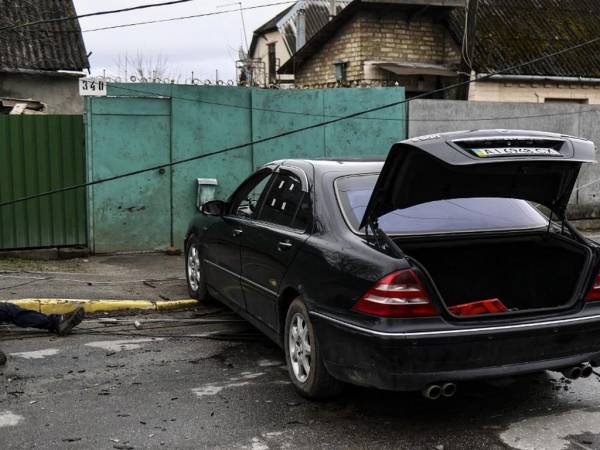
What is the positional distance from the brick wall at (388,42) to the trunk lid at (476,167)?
1392 centimetres

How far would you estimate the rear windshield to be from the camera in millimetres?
4945

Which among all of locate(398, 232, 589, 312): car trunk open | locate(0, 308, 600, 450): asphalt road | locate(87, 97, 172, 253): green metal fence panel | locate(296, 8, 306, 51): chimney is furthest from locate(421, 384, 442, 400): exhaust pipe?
locate(296, 8, 306, 51): chimney

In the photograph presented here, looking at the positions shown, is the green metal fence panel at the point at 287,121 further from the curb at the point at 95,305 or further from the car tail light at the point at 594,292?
the car tail light at the point at 594,292

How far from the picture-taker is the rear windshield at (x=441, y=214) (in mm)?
4945

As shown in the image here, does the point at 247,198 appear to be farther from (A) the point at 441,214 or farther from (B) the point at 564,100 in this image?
(B) the point at 564,100

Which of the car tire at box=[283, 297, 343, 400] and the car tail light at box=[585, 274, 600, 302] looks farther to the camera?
the car tire at box=[283, 297, 343, 400]

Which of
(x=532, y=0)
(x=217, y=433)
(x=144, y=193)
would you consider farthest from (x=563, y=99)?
(x=217, y=433)

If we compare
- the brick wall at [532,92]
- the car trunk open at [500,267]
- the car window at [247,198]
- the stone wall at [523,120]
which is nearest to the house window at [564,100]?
the brick wall at [532,92]

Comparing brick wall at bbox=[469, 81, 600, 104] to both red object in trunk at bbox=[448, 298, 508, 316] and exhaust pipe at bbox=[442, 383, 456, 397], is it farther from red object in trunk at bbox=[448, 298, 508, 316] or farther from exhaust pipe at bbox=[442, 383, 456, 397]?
exhaust pipe at bbox=[442, 383, 456, 397]

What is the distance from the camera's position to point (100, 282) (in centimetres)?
888

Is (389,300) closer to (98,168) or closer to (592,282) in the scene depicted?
(592,282)

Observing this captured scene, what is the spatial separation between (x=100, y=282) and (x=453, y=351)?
19.0 feet

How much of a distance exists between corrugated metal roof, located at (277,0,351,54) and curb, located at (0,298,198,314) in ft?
81.3

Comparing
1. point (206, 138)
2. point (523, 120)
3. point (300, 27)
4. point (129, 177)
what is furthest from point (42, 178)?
point (300, 27)
